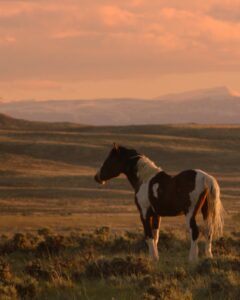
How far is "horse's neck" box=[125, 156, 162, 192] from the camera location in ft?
55.2

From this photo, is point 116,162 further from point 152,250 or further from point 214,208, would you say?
point 214,208

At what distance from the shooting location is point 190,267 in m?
14.9

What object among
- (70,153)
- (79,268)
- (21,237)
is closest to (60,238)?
(21,237)

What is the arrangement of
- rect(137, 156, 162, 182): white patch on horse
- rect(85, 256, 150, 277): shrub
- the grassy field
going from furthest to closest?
1. rect(137, 156, 162, 182): white patch on horse
2. rect(85, 256, 150, 277): shrub
3. the grassy field

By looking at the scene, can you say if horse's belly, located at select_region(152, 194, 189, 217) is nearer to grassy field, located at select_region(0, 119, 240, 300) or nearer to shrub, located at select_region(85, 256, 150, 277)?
grassy field, located at select_region(0, 119, 240, 300)

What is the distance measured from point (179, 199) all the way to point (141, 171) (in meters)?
1.20

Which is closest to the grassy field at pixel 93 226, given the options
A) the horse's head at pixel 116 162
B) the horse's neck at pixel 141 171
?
the horse's neck at pixel 141 171

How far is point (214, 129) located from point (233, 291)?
290 ft

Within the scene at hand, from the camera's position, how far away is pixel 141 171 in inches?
667

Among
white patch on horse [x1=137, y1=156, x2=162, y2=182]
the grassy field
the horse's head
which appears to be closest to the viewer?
the grassy field

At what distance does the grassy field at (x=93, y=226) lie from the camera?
13.2 metres

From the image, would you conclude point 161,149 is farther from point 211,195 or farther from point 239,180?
point 211,195

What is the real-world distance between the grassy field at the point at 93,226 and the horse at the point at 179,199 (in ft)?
2.06

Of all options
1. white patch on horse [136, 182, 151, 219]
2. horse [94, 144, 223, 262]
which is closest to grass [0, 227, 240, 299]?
horse [94, 144, 223, 262]
